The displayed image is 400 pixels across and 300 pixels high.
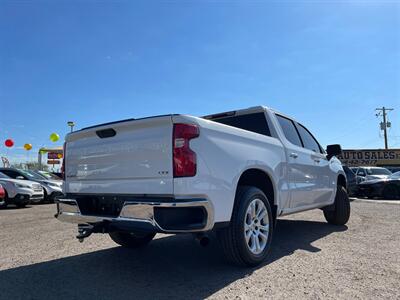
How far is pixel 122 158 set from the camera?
12.6 ft

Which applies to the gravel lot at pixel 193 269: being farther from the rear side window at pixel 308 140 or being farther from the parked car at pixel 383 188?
the parked car at pixel 383 188

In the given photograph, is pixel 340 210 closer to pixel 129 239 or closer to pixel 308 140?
pixel 308 140

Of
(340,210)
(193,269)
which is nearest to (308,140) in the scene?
(340,210)

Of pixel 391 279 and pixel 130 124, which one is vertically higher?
pixel 130 124

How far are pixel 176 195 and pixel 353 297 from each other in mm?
1806

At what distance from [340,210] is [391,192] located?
10209 mm

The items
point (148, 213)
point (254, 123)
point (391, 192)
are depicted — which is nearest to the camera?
point (148, 213)


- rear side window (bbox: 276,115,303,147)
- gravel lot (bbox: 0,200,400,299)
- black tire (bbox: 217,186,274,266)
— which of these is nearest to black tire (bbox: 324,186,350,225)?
gravel lot (bbox: 0,200,400,299)

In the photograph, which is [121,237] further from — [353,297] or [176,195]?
[353,297]

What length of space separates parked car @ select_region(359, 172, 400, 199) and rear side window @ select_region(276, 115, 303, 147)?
11762 mm

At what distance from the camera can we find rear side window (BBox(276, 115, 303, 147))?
18.6 ft

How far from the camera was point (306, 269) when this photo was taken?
409 cm

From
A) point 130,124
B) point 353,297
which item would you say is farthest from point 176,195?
point 353,297

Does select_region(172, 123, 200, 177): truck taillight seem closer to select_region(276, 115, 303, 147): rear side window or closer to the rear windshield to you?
select_region(276, 115, 303, 147): rear side window
